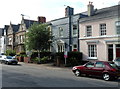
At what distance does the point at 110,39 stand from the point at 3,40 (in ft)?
140

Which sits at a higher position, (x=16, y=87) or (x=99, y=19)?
(x=99, y=19)

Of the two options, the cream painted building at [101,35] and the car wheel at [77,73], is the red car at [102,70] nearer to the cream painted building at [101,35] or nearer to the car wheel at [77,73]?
the car wheel at [77,73]

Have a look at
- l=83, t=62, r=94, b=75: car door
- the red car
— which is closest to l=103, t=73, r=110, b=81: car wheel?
the red car

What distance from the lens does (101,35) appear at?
23.6m

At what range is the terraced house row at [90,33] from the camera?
2209cm

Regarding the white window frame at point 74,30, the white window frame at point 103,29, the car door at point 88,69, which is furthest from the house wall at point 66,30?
the car door at point 88,69

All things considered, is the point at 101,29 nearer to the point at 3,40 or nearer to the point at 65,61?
the point at 65,61

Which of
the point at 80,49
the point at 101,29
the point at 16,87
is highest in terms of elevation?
the point at 101,29

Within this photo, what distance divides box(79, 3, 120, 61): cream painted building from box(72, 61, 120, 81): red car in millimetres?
8760

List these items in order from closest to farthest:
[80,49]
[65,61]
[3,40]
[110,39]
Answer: [110,39]
[65,61]
[80,49]
[3,40]

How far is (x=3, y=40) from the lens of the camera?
56875 millimetres

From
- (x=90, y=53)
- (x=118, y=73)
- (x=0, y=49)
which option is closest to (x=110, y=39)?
(x=90, y=53)

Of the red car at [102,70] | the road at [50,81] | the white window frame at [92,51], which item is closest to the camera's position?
the road at [50,81]

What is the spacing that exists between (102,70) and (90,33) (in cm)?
1229
